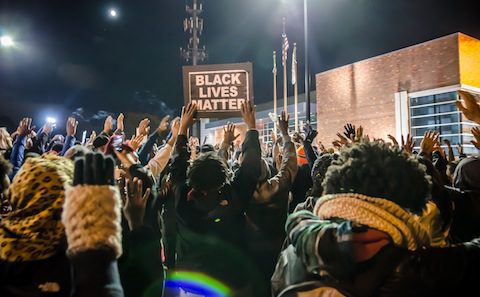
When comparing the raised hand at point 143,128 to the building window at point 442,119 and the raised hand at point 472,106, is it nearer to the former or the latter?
the raised hand at point 472,106

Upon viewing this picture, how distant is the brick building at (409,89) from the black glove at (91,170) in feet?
57.4

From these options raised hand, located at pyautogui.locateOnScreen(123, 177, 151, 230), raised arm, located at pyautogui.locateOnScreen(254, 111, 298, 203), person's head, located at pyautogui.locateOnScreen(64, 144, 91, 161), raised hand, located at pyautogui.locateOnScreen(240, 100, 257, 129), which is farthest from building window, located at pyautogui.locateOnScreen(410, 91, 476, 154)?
person's head, located at pyautogui.locateOnScreen(64, 144, 91, 161)

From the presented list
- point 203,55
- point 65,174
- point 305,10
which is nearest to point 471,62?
point 305,10

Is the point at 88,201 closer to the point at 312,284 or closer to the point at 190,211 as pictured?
the point at 312,284

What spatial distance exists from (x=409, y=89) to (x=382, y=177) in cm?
1823

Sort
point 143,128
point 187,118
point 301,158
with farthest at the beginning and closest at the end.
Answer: point 301,158
point 143,128
point 187,118

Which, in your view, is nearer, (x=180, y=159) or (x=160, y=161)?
(x=180, y=159)

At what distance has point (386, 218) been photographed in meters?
1.59

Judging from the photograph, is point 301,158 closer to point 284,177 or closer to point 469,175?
point 284,177

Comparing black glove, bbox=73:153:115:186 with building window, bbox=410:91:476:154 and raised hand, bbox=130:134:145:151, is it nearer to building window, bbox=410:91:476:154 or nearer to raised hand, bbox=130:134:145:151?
raised hand, bbox=130:134:145:151

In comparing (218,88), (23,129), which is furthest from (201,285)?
(23,129)

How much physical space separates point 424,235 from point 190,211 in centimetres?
221

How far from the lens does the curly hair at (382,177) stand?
1.70 metres

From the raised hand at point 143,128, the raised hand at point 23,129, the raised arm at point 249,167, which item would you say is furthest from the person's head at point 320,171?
the raised hand at point 23,129
